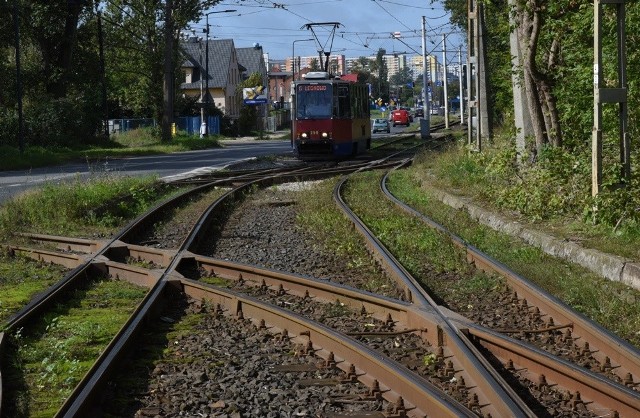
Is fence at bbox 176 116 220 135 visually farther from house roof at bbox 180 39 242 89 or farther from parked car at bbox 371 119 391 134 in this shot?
house roof at bbox 180 39 242 89

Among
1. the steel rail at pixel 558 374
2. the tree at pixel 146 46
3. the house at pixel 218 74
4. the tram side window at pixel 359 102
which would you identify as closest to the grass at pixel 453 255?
the steel rail at pixel 558 374

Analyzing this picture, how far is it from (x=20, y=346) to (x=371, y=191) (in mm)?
14617

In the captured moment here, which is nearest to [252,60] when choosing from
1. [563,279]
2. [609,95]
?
[609,95]

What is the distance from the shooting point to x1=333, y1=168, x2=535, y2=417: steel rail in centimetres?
576

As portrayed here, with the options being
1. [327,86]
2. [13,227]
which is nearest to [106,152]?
[327,86]

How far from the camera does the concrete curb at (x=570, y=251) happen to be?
391 inches

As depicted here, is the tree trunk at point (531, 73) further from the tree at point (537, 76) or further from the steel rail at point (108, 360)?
the steel rail at point (108, 360)

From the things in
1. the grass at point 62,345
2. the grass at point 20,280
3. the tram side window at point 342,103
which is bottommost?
the grass at point 62,345

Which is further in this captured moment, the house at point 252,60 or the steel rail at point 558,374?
the house at point 252,60

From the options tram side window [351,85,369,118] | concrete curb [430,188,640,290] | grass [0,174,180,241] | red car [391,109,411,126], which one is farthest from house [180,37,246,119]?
concrete curb [430,188,640,290]

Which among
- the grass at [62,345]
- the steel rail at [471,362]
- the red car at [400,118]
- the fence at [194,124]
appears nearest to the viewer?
the steel rail at [471,362]

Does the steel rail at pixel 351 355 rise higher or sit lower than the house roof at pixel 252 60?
lower

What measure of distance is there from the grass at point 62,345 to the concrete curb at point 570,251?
181 inches

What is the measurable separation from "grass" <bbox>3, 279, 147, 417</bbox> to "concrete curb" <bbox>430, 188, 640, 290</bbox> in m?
4.60
